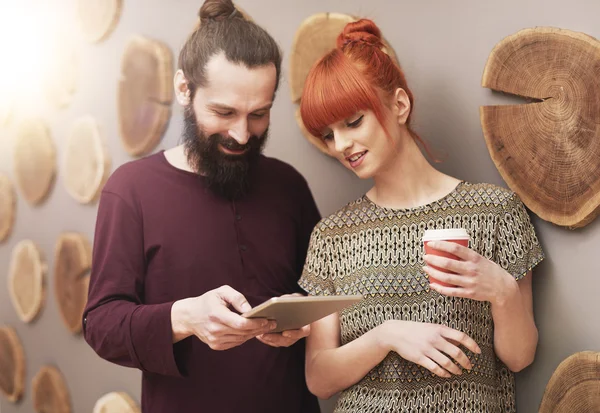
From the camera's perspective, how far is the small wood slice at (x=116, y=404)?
304 centimetres

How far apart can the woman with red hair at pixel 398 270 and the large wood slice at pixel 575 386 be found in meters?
0.10

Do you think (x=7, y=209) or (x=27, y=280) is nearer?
(x=27, y=280)

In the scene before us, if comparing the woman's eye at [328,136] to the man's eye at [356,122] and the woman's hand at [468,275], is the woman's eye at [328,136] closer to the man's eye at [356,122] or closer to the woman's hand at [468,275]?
the man's eye at [356,122]

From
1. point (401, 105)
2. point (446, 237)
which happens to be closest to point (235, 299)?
point (446, 237)

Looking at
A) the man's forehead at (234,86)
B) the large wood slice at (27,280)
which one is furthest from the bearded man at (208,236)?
the large wood slice at (27,280)

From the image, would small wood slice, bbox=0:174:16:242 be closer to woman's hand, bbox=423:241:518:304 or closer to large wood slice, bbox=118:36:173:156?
large wood slice, bbox=118:36:173:156

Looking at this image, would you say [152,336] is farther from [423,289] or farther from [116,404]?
[116,404]

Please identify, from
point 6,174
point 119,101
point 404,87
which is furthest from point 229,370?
point 6,174

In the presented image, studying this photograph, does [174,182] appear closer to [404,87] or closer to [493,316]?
[404,87]

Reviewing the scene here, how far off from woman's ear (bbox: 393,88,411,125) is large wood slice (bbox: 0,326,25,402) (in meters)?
2.56

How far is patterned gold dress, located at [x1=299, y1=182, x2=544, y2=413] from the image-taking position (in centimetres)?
188

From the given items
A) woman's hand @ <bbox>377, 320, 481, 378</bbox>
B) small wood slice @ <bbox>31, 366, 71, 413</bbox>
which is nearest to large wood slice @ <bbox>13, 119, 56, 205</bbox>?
small wood slice @ <bbox>31, 366, 71, 413</bbox>

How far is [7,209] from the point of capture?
369 cm

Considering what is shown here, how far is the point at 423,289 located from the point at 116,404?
69.5 inches
